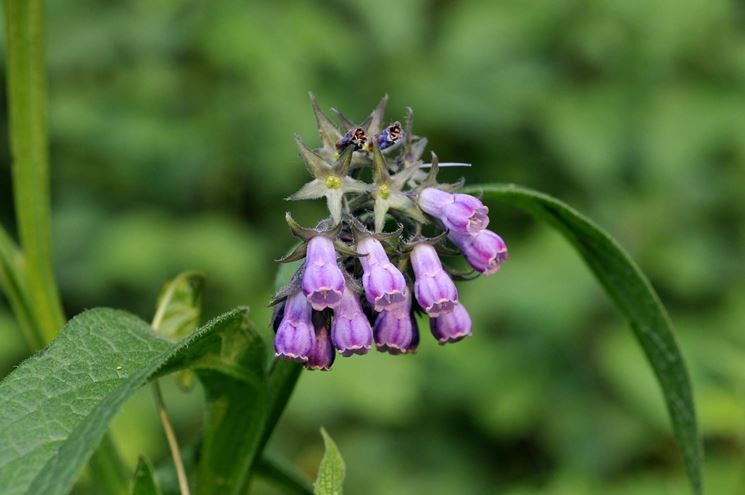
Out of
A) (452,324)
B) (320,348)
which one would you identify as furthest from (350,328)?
(452,324)

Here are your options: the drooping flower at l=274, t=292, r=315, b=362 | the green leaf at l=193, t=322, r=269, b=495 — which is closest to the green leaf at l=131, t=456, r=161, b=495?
the green leaf at l=193, t=322, r=269, b=495

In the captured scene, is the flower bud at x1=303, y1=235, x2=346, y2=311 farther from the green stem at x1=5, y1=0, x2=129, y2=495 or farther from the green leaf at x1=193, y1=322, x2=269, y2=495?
the green stem at x1=5, y1=0, x2=129, y2=495

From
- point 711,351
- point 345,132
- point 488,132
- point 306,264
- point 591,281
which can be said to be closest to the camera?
point 306,264

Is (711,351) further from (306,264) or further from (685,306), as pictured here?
(306,264)

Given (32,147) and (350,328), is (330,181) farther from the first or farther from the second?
(32,147)

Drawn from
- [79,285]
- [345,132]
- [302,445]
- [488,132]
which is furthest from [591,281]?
[345,132]

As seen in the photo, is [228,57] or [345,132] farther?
[228,57]
